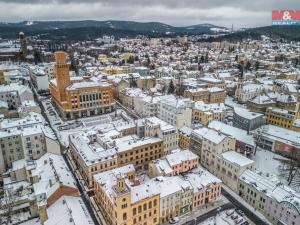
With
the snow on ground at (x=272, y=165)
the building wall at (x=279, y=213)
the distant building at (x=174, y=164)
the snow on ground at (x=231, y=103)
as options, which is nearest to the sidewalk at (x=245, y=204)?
the building wall at (x=279, y=213)

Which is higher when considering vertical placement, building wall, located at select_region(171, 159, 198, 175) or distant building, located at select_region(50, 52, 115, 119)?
distant building, located at select_region(50, 52, 115, 119)

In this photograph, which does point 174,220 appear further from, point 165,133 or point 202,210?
point 165,133

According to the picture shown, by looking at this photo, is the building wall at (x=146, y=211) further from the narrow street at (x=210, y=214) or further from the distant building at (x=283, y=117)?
the distant building at (x=283, y=117)

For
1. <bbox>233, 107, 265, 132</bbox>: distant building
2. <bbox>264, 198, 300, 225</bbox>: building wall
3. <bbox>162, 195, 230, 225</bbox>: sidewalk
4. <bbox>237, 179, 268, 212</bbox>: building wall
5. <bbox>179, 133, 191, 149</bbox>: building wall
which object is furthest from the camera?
<bbox>233, 107, 265, 132</bbox>: distant building

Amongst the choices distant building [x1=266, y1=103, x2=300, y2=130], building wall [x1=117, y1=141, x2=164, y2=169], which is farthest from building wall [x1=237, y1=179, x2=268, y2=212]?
distant building [x1=266, y1=103, x2=300, y2=130]

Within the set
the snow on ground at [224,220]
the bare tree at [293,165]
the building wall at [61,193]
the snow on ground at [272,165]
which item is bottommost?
the snow on ground at [224,220]

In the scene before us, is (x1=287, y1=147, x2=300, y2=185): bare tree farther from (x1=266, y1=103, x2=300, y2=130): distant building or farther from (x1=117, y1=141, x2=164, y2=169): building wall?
(x1=117, y1=141, x2=164, y2=169): building wall

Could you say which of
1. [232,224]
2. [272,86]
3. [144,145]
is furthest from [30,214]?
[272,86]

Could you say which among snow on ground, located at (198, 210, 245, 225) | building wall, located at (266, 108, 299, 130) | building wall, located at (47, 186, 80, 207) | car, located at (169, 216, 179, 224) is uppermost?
building wall, located at (266, 108, 299, 130)

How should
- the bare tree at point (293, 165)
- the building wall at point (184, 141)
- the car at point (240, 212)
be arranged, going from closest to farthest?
the car at point (240, 212), the bare tree at point (293, 165), the building wall at point (184, 141)
